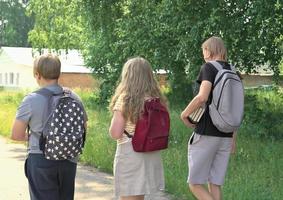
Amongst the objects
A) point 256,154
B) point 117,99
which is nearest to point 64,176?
point 117,99

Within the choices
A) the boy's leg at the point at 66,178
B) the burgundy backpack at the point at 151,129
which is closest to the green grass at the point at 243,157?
the burgundy backpack at the point at 151,129

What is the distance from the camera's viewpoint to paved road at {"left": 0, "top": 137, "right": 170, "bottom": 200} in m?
7.09

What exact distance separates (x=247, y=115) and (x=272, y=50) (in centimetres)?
230

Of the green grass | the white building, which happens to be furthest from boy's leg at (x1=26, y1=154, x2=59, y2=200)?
the white building

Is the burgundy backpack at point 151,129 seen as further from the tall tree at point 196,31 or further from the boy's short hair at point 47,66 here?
the tall tree at point 196,31

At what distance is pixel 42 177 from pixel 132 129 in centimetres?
80

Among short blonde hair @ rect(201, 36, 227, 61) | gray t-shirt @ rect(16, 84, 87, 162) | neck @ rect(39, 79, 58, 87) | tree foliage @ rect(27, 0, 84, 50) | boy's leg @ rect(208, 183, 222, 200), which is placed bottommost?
boy's leg @ rect(208, 183, 222, 200)

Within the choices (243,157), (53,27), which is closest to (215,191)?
(243,157)

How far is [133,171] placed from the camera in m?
4.59

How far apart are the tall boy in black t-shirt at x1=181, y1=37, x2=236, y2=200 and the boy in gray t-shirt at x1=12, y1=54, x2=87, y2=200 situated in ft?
3.89

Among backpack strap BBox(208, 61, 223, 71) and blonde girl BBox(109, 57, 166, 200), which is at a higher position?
backpack strap BBox(208, 61, 223, 71)

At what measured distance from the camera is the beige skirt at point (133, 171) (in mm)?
4574

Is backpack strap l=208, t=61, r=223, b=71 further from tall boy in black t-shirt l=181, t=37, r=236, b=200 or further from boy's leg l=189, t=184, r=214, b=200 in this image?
boy's leg l=189, t=184, r=214, b=200

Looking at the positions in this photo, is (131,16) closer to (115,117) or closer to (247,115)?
(247,115)
